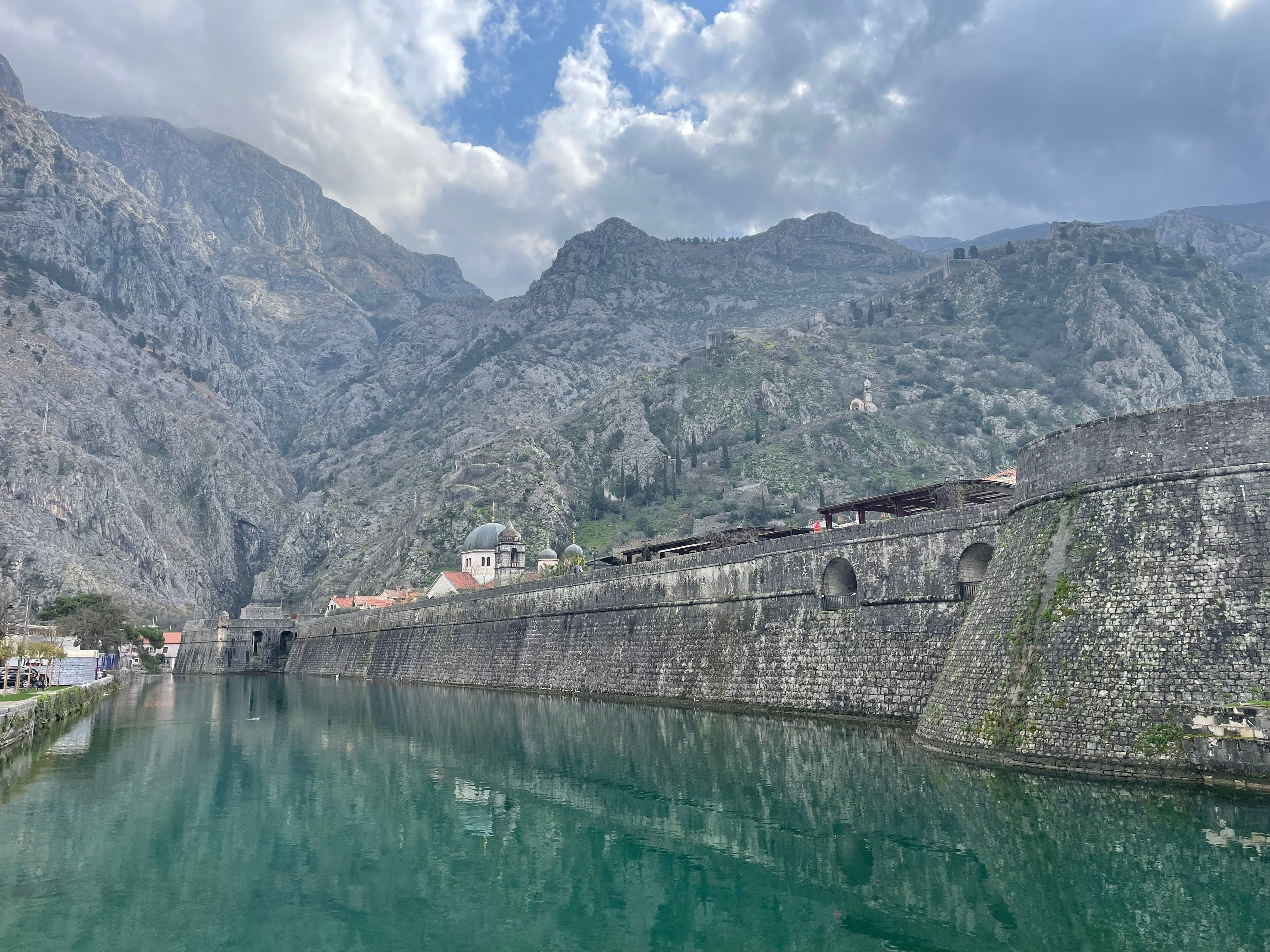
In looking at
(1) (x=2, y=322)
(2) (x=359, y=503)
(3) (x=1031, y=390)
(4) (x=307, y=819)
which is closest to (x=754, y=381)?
(3) (x=1031, y=390)

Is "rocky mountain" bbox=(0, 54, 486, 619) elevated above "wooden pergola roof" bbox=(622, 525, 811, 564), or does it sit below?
above

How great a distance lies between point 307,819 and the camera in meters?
18.9

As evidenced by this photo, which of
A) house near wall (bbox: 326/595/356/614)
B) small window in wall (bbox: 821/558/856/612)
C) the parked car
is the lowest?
the parked car

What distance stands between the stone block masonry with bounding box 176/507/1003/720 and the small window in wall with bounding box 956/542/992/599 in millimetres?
215

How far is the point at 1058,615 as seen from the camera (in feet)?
63.8

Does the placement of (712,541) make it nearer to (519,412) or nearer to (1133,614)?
(1133,614)

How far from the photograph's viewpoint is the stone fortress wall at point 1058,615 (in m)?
16.8

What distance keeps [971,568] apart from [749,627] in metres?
10.9

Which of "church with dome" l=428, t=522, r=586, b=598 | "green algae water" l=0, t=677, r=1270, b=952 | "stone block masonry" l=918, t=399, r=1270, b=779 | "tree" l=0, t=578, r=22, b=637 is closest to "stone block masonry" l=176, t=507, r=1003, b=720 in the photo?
"green algae water" l=0, t=677, r=1270, b=952

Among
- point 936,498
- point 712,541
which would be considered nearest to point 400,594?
point 712,541

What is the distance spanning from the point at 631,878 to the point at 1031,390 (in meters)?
149

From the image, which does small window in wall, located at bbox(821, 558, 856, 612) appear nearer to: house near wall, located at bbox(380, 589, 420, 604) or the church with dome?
the church with dome

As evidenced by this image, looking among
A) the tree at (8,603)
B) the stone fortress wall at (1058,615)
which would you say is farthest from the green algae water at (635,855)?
the tree at (8,603)

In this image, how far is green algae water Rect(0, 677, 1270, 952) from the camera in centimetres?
1124
